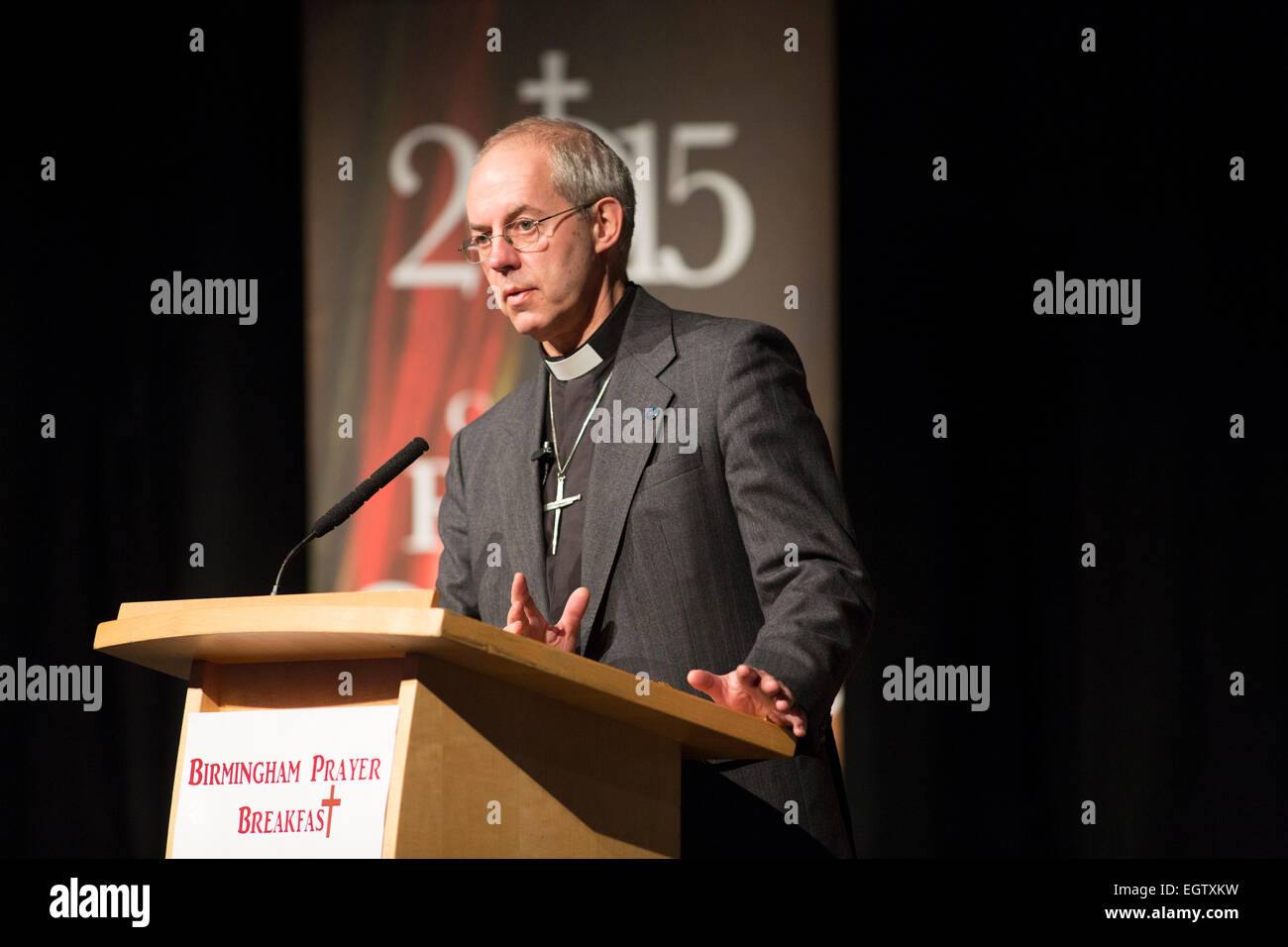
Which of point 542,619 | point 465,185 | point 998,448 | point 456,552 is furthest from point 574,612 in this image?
point 465,185

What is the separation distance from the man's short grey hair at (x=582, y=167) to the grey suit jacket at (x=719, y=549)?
0.83ft

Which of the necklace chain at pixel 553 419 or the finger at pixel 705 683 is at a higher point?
the necklace chain at pixel 553 419

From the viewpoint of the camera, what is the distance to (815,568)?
2.08 meters

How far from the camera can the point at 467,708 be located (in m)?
1.47

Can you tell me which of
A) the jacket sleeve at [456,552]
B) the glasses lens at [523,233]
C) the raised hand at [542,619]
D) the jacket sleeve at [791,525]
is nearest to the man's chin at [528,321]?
the glasses lens at [523,233]

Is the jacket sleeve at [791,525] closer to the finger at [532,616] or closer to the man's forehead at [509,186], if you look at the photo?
the finger at [532,616]

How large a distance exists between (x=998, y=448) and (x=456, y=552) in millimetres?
1891

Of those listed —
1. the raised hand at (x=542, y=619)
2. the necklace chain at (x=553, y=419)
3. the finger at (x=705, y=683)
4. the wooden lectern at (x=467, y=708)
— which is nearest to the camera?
the wooden lectern at (x=467, y=708)

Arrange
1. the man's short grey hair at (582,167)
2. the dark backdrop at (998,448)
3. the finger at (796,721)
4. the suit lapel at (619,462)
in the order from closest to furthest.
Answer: the finger at (796,721) < the suit lapel at (619,462) < the man's short grey hair at (582,167) < the dark backdrop at (998,448)

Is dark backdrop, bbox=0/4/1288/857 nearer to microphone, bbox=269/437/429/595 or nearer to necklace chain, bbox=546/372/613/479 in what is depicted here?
necklace chain, bbox=546/372/613/479

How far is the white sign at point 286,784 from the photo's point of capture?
4.71 ft

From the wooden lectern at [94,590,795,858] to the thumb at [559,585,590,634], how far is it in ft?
1.28
